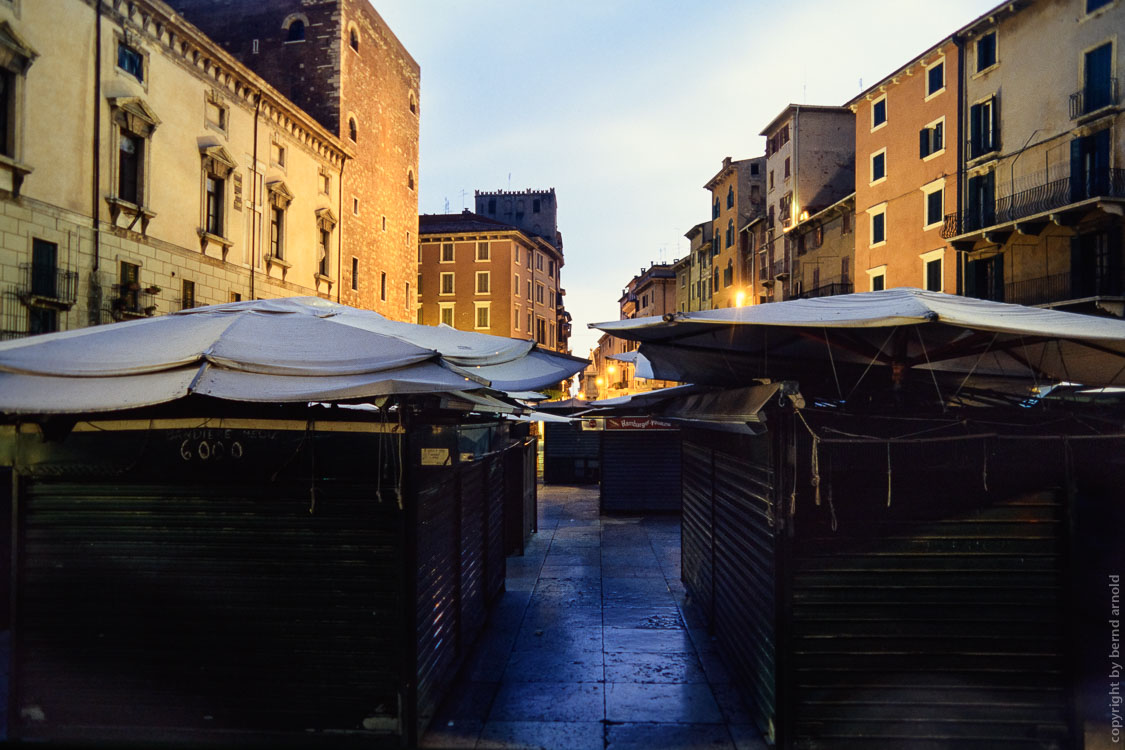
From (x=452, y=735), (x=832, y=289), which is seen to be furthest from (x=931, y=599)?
(x=832, y=289)

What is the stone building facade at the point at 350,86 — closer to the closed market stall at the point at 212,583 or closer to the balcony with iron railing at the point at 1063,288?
the balcony with iron railing at the point at 1063,288

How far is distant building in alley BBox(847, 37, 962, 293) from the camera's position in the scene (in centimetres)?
2909

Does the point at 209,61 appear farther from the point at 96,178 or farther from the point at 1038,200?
the point at 1038,200

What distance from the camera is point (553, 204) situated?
69750mm

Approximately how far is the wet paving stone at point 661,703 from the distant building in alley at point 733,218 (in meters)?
44.6

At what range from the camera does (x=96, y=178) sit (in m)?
18.8

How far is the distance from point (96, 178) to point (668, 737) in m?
20.4

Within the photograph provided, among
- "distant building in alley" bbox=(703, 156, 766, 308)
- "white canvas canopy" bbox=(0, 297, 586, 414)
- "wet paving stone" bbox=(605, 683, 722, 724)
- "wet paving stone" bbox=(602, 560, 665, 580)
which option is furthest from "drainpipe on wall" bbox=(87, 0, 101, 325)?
"distant building in alley" bbox=(703, 156, 766, 308)

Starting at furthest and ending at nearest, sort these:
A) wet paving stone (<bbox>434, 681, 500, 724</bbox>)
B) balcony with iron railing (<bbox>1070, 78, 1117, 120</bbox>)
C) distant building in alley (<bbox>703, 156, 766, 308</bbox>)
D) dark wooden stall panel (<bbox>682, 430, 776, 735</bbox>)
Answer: distant building in alley (<bbox>703, 156, 766, 308</bbox>)
balcony with iron railing (<bbox>1070, 78, 1117, 120</bbox>)
wet paving stone (<bbox>434, 681, 500, 724</bbox>)
dark wooden stall panel (<bbox>682, 430, 776, 735</bbox>)

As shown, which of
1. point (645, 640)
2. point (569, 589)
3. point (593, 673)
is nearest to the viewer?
point (593, 673)

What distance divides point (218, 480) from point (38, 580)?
180cm

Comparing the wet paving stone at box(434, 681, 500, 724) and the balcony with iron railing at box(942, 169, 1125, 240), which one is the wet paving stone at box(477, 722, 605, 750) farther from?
the balcony with iron railing at box(942, 169, 1125, 240)

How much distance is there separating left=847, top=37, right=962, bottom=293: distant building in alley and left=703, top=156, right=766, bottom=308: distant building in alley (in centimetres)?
1601

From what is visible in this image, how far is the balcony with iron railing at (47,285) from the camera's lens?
1673cm
